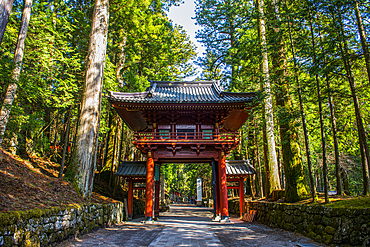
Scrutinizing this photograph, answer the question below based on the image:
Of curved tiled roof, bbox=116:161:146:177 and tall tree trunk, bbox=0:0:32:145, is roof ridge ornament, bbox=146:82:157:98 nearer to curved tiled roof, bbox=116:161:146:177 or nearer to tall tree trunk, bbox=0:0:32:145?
curved tiled roof, bbox=116:161:146:177

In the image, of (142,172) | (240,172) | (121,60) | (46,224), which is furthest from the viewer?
(121,60)

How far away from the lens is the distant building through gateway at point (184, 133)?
10.8 meters

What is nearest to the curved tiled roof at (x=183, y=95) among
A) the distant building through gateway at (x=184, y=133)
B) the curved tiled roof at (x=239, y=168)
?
the distant building through gateway at (x=184, y=133)

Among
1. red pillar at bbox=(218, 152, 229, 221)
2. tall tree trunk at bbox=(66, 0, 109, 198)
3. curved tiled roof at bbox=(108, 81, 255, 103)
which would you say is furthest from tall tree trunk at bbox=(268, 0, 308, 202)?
tall tree trunk at bbox=(66, 0, 109, 198)

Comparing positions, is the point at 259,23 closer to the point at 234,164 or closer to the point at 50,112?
the point at 234,164

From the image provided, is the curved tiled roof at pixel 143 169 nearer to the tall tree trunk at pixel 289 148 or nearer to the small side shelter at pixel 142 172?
the small side shelter at pixel 142 172

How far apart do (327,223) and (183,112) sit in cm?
764

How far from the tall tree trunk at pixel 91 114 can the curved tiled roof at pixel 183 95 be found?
4.41 ft

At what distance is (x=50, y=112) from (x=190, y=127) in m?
9.30

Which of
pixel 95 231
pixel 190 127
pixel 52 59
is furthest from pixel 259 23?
pixel 95 231

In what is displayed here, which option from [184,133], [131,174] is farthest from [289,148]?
[131,174]

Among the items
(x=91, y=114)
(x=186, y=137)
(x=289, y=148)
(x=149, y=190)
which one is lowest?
(x=149, y=190)

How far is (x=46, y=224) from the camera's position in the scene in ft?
16.4

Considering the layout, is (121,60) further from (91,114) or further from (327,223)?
(327,223)
